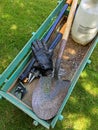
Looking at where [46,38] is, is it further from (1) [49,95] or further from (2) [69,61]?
(1) [49,95]

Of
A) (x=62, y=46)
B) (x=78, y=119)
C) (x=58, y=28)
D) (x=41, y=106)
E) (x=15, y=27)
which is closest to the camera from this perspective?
(x=41, y=106)

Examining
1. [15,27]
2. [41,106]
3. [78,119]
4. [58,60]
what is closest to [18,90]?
[41,106]

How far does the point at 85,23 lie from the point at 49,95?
0.62 m

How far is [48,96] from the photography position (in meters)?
1.96

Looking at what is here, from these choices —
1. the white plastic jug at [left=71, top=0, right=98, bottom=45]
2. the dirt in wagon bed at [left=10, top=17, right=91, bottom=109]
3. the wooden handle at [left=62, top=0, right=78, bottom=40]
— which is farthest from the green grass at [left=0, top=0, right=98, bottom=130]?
the wooden handle at [left=62, top=0, right=78, bottom=40]

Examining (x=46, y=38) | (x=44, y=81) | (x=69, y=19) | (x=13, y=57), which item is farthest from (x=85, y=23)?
(x=13, y=57)

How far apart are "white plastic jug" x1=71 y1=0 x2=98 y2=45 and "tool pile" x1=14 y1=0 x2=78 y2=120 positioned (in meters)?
0.10

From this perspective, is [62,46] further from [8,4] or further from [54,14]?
[8,4]

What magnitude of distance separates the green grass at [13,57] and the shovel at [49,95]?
31cm

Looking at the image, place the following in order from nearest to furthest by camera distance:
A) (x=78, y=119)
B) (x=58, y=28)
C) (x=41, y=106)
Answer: (x=41, y=106) → (x=78, y=119) → (x=58, y=28)

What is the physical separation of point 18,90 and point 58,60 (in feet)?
1.18

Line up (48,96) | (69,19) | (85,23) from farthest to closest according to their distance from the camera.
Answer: (69,19), (85,23), (48,96)

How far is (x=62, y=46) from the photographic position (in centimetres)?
206

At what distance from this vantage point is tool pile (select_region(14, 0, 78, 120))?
1.91 m
